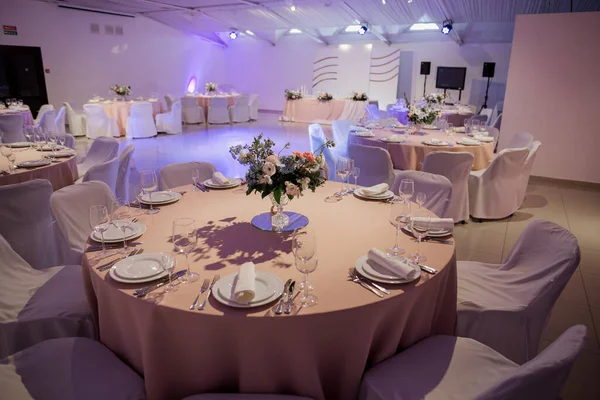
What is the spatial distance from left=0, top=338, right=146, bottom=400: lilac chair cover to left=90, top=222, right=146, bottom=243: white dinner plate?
18.7 inches

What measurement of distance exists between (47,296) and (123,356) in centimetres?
76

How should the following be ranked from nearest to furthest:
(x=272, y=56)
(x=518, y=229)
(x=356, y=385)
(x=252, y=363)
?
(x=252, y=363), (x=356, y=385), (x=518, y=229), (x=272, y=56)

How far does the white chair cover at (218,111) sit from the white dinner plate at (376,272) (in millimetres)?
11619

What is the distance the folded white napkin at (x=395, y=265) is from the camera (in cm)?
160

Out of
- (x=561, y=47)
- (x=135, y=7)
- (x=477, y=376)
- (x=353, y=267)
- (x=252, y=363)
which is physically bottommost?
(x=477, y=376)

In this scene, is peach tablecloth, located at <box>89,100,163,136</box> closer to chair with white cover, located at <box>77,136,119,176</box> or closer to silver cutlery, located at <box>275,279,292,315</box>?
chair with white cover, located at <box>77,136,119,176</box>

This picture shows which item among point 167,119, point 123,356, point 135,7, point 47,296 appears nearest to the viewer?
point 123,356

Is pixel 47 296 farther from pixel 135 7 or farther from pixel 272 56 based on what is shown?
pixel 272 56

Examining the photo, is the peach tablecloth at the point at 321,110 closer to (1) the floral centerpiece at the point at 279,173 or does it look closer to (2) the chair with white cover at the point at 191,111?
(2) the chair with white cover at the point at 191,111

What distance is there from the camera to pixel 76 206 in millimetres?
2658

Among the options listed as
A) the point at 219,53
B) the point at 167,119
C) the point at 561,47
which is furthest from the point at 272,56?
the point at 561,47

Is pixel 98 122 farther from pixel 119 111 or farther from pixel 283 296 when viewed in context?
pixel 283 296

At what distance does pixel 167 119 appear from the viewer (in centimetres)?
1074

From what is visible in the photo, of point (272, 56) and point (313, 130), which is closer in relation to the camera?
point (313, 130)
